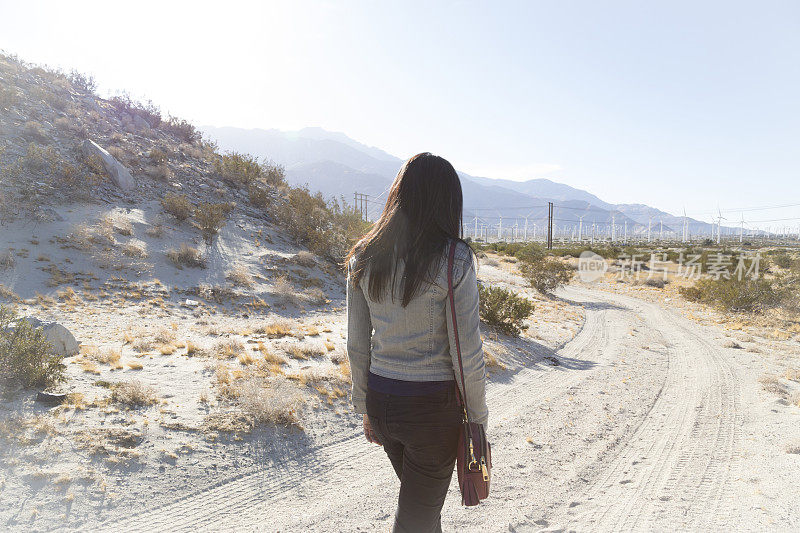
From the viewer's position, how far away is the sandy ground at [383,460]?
3070 mm

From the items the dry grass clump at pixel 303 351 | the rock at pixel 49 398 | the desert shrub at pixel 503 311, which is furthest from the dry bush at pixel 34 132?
the desert shrub at pixel 503 311

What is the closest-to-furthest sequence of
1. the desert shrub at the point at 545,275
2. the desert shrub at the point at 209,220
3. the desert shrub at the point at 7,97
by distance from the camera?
the desert shrub at the point at 209,220 < the desert shrub at the point at 7,97 < the desert shrub at the point at 545,275

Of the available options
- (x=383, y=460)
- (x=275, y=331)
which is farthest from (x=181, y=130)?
(x=383, y=460)

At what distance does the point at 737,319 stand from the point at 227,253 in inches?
675

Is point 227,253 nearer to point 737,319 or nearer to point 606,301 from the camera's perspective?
point 606,301

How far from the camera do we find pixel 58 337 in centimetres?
524

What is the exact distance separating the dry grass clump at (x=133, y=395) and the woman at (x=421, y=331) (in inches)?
146

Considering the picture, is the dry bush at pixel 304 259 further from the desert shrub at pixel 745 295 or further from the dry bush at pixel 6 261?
the desert shrub at pixel 745 295

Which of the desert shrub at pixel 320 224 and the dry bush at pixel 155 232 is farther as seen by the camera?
the desert shrub at pixel 320 224

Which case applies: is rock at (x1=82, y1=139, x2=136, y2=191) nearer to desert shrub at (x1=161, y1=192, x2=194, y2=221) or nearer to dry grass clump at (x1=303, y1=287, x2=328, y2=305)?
desert shrub at (x1=161, y1=192, x2=194, y2=221)

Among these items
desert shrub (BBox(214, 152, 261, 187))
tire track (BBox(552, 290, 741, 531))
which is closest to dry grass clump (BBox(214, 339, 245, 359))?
tire track (BBox(552, 290, 741, 531))

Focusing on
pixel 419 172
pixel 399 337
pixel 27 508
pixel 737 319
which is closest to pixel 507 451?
pixel 399 337

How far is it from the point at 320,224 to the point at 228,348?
37.8 feet

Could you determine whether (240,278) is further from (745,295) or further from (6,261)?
(745,295)
